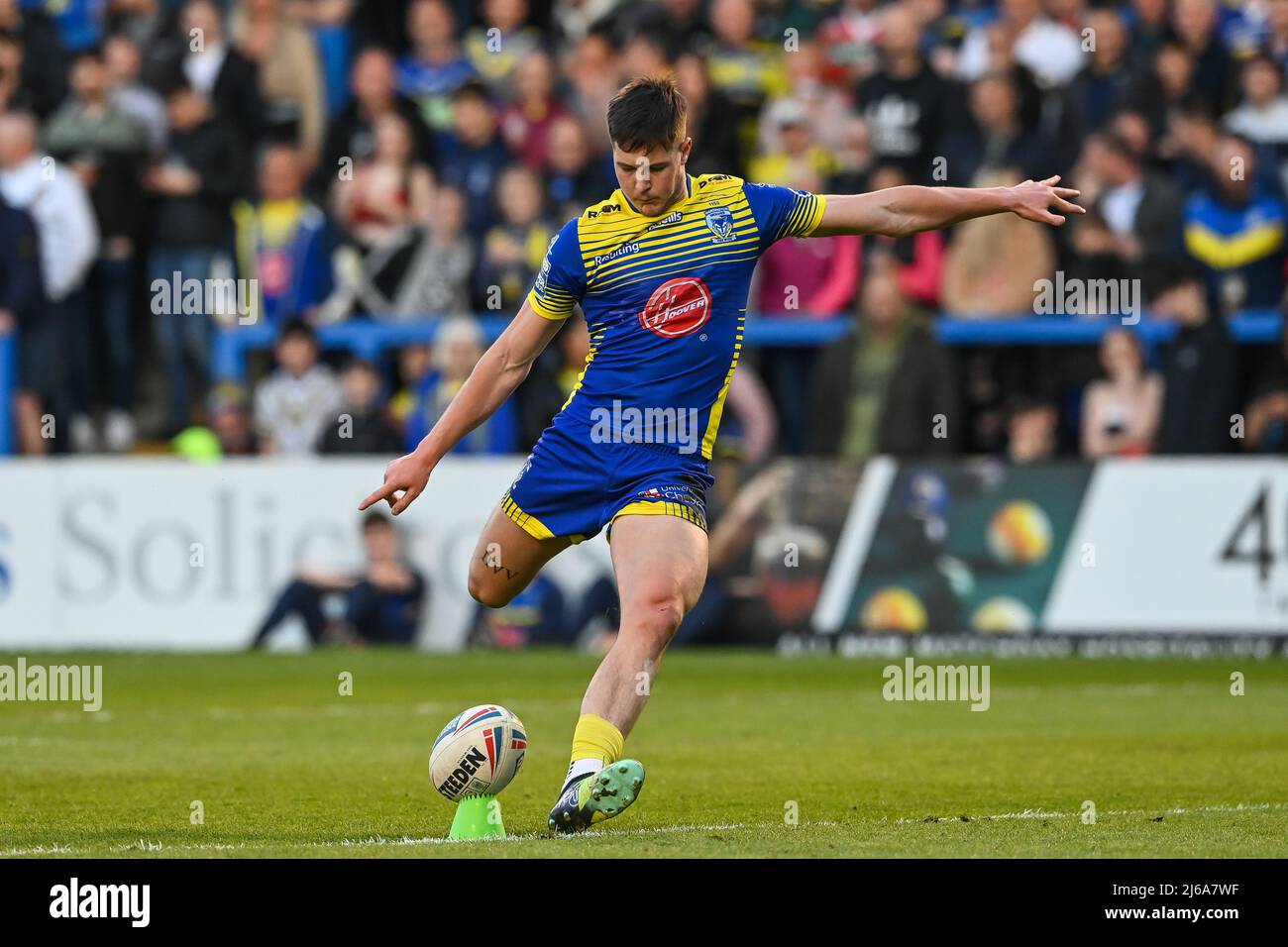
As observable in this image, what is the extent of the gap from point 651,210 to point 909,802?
2807 millimetres

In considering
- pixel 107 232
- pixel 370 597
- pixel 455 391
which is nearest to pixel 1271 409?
pixel 455 391

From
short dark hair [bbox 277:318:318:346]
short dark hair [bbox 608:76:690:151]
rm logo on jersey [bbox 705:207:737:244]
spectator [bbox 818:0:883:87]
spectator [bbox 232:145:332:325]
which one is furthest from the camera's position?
spectator [bbox 818:0:883:87]

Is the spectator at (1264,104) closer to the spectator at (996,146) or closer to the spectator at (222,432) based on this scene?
the spectator at (996,146)

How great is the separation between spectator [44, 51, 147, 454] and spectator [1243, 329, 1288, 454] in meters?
10.0

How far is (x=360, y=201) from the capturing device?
2039 cm

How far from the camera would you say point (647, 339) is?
8797 millimetres

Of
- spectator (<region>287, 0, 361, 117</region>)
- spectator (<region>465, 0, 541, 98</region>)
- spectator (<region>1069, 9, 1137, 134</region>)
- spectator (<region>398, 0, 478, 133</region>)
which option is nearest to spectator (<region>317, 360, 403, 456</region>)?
spectator (<region>398, 0, 478, 133</region>)

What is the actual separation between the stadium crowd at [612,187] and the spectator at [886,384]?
27mm

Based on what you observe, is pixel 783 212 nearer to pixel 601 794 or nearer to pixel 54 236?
pixel 601 794

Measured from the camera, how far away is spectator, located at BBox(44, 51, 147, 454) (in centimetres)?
2034

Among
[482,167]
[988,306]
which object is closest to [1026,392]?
[988,306]

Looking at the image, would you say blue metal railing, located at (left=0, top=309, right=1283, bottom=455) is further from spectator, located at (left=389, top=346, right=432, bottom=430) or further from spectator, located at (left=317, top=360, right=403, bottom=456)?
spectator, located at (left=317, top=360, right=403, bottom=456)

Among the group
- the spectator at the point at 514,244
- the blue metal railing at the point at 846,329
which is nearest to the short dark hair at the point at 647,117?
the blue metal railing at the point at 846,329

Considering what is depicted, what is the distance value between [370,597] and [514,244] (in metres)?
3.39
